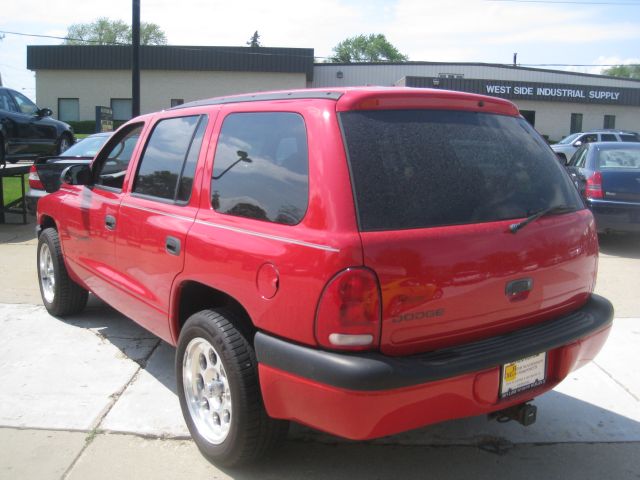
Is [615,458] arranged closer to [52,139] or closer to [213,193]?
[213,193]

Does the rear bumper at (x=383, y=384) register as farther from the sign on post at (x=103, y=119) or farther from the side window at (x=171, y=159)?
the sign on post at (x=103, y=119)

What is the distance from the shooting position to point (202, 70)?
35656 millimetres

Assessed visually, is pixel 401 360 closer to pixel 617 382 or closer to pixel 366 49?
pixel 617 382

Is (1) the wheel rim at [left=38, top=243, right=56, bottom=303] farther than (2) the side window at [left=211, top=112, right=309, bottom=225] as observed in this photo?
Yes

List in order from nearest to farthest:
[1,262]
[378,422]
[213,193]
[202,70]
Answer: [378,422] → [213,193] → [1,262] → [202,70]

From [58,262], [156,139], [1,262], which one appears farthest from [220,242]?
[1,262]

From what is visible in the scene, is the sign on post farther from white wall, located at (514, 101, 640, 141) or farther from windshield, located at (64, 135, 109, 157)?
white wall, located at (514, 101, 640, 141)

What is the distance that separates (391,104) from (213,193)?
1.05m

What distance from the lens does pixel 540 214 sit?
291 centimetres

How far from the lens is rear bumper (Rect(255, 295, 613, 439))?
2.36 metres

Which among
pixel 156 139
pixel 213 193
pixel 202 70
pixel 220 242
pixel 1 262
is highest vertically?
pixel 202 70

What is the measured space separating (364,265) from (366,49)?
10444 cm

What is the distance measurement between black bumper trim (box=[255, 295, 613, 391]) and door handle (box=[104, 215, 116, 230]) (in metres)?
1.86

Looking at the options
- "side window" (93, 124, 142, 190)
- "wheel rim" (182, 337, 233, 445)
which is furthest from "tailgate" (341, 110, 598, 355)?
"side window" (93, 124, 142, 190)
